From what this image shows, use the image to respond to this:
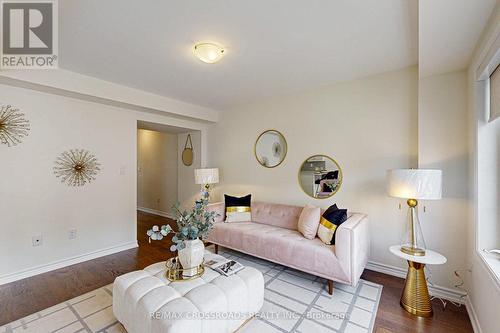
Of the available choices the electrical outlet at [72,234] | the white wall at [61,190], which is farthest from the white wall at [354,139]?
the electrical outlet at [72,234]

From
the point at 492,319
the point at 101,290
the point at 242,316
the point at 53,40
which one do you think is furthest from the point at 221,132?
the point at 492,319

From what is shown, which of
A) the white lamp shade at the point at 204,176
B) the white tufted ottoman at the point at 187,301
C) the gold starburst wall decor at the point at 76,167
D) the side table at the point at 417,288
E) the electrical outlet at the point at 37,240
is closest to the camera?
the white tufted ottoman at the point at 187,301

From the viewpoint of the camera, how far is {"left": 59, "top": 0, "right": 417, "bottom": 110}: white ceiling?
166cm

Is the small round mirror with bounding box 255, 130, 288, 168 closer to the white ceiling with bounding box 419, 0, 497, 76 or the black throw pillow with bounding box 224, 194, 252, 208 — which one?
the black throw pillow with bounding box 224, 194, 252, 208

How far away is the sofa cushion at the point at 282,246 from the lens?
2.33 m

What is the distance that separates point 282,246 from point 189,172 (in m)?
3.21

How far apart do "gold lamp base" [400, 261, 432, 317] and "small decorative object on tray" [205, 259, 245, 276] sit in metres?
1.57

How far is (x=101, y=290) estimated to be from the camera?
7.80 feet

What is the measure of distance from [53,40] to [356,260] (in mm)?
3577

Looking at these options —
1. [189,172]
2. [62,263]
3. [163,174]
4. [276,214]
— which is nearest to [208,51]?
[276,214]

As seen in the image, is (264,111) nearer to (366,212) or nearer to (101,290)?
(366,212)

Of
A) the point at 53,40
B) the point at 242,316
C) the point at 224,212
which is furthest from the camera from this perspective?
the point at 224,212

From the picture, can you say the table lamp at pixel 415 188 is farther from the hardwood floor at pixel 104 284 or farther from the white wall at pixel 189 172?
the white wall at pixel 189 172

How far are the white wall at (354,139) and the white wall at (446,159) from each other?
222 mm
